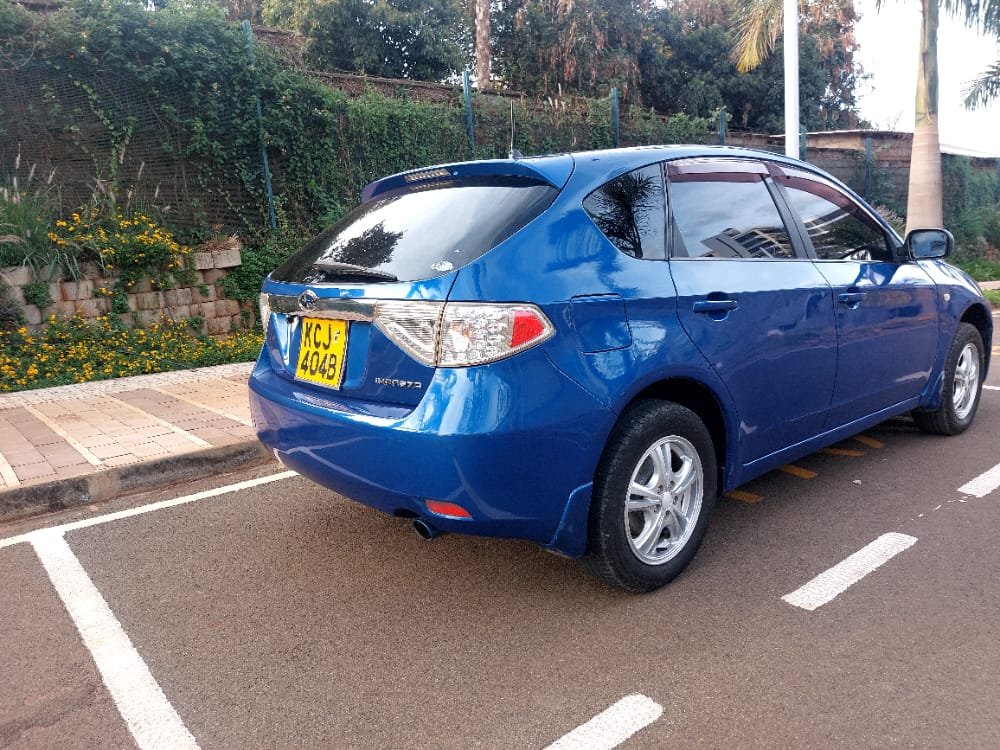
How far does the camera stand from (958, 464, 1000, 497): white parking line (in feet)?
13.4

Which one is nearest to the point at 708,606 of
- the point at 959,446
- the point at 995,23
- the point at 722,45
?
the point at 959,446

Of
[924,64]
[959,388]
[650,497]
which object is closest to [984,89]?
[924,64]

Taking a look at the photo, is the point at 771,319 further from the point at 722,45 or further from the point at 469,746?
the point at 722,45

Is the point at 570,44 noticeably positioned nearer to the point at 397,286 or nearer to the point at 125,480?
the point at 125,480

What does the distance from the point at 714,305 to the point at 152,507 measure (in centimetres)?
308

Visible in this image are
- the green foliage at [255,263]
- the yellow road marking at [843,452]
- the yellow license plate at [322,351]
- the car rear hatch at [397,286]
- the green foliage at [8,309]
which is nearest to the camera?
the car rear hatch at [397,286]

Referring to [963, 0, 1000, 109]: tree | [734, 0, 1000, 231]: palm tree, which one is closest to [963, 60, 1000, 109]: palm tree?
[963, 0, 1000, 109]: tree

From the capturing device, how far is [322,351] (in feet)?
9.99

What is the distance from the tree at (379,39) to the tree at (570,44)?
10.3 ft

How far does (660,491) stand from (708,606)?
1.47 ft

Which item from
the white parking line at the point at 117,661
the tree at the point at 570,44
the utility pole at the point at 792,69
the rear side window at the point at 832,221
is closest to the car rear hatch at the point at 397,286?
the white parking line at the point at 117,661

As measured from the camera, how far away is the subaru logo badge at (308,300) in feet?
9.98

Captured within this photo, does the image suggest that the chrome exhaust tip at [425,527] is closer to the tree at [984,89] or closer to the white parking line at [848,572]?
the white parking line at [848,572]

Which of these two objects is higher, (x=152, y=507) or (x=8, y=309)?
(x=8, y=309)
